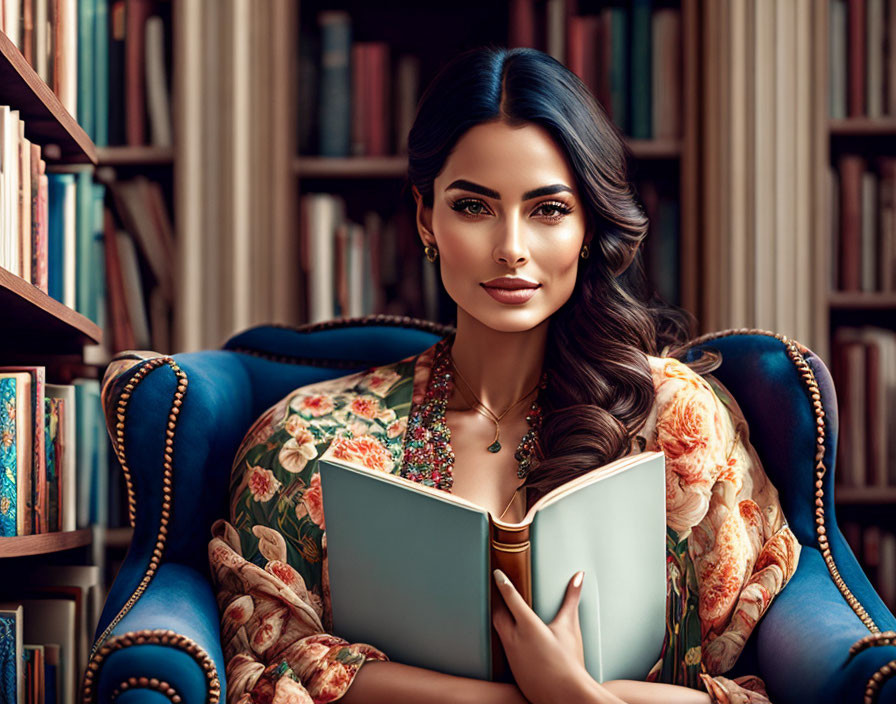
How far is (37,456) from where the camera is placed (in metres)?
1.35

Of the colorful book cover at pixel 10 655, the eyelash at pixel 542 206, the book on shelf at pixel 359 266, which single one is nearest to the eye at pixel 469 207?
the eyelash at pixel 542 206

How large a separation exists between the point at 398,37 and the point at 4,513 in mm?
1718

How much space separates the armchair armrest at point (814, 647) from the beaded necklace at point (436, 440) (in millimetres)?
386

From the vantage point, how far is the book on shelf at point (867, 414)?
2213 millimetres

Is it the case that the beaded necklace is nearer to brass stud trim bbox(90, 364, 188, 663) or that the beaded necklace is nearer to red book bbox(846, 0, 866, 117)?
brass stud trim bbox(90, 364, 188, 663)

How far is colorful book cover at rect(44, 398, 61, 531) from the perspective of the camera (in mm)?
1430

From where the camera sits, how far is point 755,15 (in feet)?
7.17

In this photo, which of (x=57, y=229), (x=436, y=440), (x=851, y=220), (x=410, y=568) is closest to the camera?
(x=410, y=568)

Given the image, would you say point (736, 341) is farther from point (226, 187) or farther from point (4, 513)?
point (226, 187)

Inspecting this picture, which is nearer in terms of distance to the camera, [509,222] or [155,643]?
[155,643]

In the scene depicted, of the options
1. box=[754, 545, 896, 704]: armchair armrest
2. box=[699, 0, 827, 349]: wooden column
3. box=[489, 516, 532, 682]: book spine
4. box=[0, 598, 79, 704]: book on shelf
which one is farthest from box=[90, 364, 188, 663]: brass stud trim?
box=[699, 0, 827, 349]: wooden column

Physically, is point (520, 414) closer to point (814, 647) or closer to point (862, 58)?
point (814, 647)

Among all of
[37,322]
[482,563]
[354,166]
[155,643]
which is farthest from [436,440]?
[354,166]

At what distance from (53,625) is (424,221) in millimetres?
864
